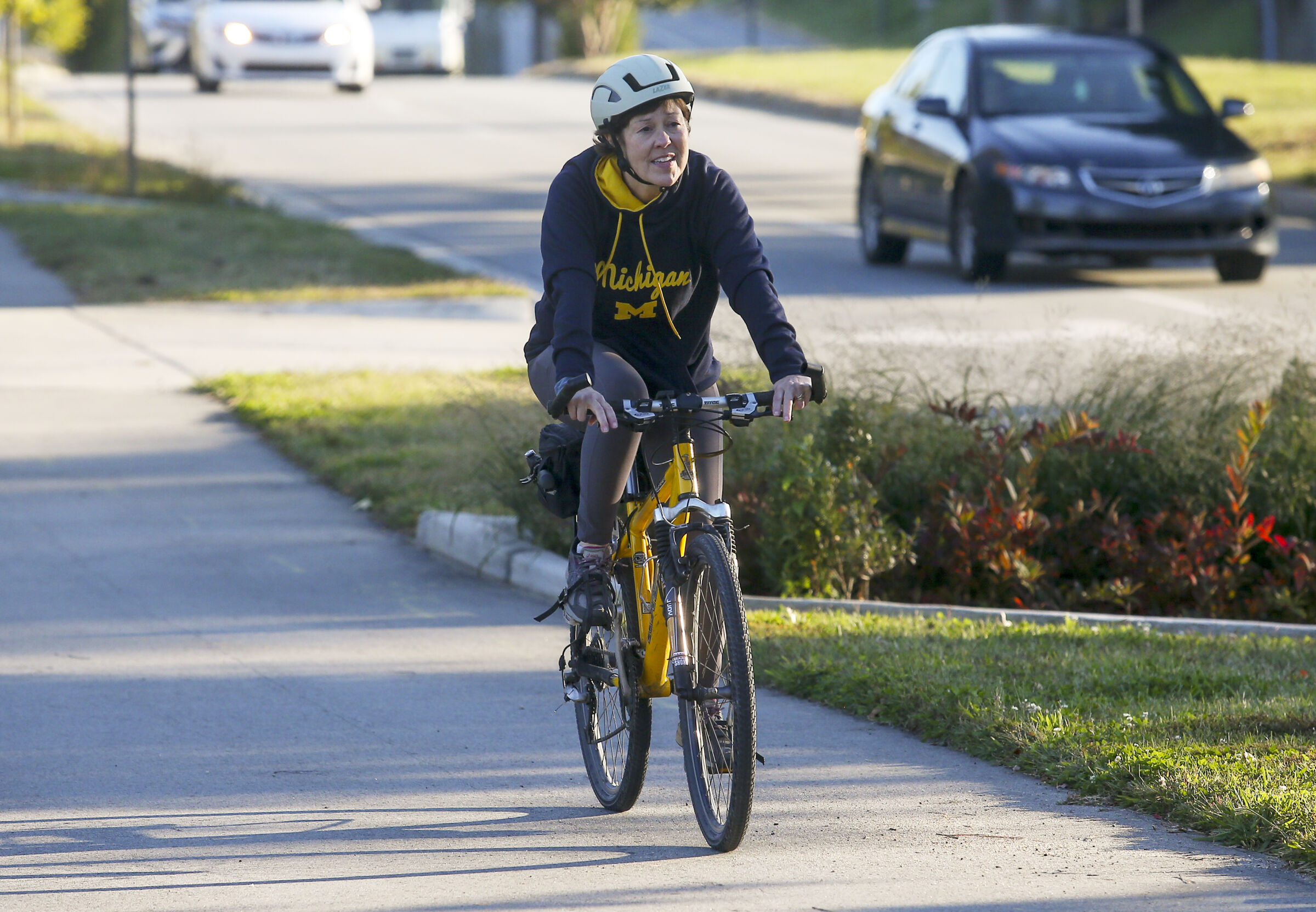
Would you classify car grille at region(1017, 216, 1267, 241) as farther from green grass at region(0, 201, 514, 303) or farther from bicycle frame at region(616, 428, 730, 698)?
bicycle frame at region(616, 428, 730, 698)

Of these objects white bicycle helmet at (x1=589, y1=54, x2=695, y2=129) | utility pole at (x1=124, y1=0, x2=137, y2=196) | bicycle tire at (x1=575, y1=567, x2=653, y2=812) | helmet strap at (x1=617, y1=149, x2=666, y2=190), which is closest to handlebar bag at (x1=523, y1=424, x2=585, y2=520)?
bicycle tire at (x1=575, y1=567, x2=653, y2=812)

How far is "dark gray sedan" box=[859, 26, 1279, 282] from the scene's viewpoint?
1466 centimetres

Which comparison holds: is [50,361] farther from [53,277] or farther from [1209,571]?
[1209,571]

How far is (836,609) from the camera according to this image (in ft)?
23.5

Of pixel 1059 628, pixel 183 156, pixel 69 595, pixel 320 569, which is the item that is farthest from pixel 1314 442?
pixel 183 156

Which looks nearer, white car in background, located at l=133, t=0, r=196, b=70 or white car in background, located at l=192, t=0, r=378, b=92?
white car in background, located at l=192, t=0, r=378, b=92

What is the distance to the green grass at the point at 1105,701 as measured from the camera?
15.8 feet

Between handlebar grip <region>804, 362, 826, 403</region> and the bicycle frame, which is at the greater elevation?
handlebar grip <region>804, 362, 826, 403</region>

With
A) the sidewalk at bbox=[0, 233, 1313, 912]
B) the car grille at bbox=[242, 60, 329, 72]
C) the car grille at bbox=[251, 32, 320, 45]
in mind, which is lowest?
the sidewalk at bbox=[0, 233, 1313, 912]

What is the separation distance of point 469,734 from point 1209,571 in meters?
3.20

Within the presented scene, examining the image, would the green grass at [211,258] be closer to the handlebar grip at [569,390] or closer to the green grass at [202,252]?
the green grass at [202,252]

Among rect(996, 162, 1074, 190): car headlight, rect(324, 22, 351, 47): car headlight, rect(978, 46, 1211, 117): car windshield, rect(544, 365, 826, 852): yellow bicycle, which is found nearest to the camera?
rect(544, 365, 826, 852): yellow bicycle

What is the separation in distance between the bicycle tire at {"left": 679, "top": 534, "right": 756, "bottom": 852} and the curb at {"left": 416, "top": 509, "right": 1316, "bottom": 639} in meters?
2.58

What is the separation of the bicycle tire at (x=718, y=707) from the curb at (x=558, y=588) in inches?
102
